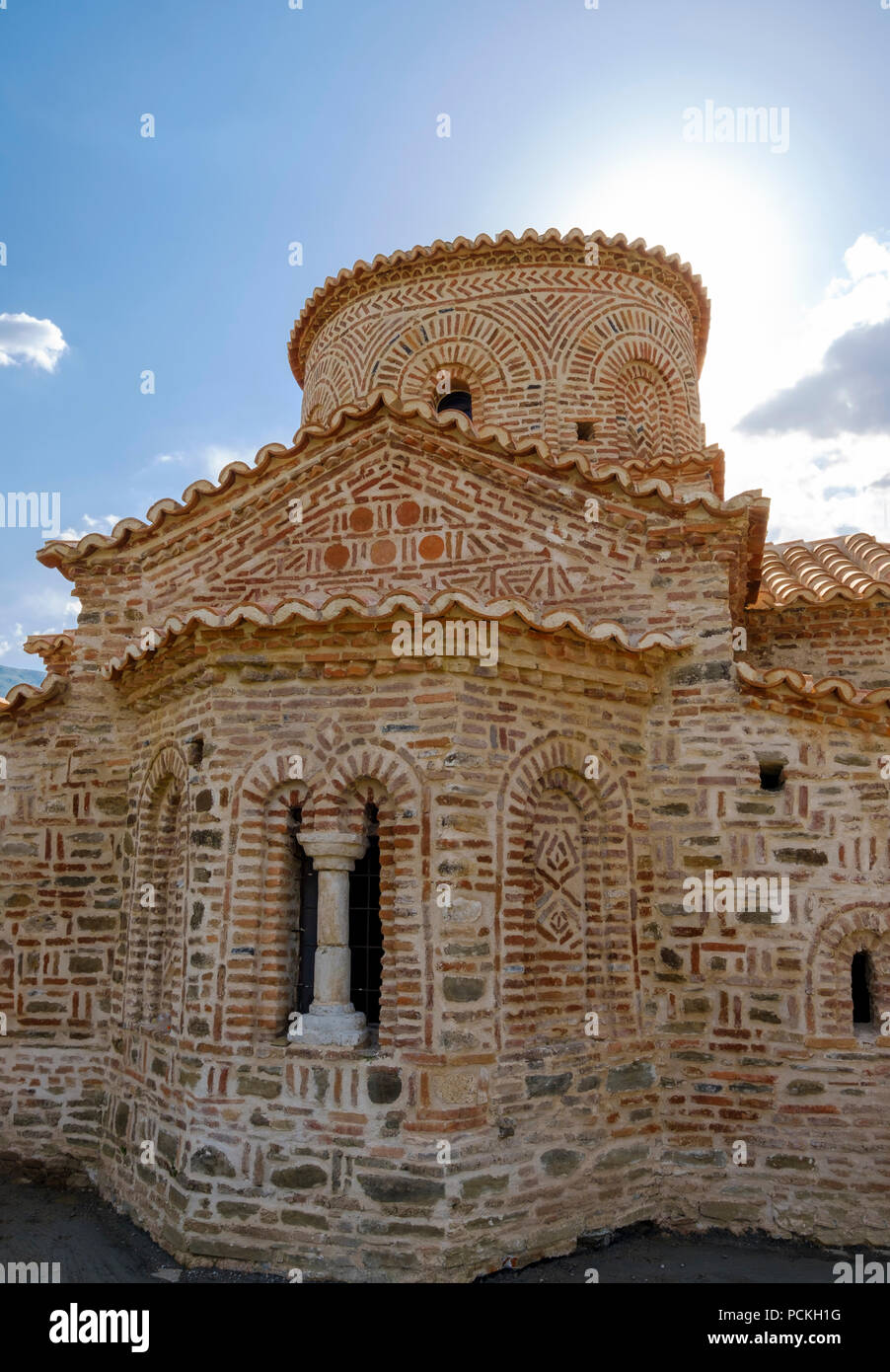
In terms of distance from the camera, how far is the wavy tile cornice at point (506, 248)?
909 centimetres

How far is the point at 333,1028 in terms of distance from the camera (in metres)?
5.13

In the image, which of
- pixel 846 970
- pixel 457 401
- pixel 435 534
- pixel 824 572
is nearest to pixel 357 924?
pixel 435 534

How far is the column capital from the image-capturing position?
17.4 ft

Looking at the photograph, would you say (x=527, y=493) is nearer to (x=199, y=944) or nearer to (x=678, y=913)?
(x=678, y=913)

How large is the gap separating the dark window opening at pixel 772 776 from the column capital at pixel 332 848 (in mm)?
2719

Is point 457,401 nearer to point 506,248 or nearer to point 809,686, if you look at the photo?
point 506,248

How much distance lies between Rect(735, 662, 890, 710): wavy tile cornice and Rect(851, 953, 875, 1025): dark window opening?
166 centimetres

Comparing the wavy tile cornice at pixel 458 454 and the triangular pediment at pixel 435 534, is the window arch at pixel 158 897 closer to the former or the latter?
the triangular pediment at pixel 435 534

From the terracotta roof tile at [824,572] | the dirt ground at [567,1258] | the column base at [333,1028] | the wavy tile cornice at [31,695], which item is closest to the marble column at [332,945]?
the column base at [333,1028]

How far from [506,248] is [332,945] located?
7.31 m

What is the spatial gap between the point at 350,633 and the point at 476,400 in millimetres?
4655

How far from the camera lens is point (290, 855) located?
218 inches
